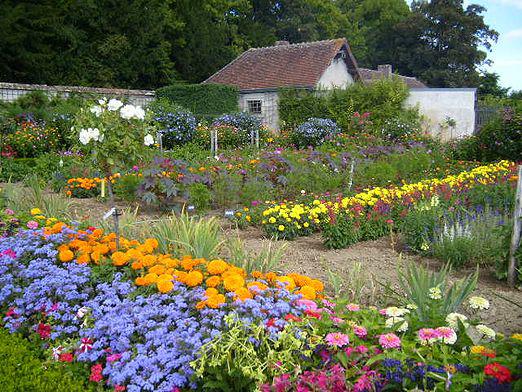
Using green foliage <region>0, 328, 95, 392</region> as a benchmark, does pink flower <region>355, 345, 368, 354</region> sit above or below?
above

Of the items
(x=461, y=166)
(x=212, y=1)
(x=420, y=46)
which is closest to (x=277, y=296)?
(x=461, y=166)

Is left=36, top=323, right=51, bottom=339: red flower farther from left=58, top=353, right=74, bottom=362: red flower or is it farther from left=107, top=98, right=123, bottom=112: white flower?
left=107, top=98, right=123, bottom=112: white flower

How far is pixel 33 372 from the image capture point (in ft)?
9.21

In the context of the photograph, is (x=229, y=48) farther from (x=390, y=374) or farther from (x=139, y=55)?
(x=390, y=374)

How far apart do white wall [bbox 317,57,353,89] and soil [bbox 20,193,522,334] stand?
17069 millimetres

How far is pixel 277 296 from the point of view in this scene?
301 cm

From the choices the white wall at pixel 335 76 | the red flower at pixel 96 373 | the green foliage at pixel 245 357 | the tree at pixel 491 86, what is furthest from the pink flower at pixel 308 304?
the tree at pixel 491 86

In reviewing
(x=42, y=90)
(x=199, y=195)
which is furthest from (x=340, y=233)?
(x=42, y=90)

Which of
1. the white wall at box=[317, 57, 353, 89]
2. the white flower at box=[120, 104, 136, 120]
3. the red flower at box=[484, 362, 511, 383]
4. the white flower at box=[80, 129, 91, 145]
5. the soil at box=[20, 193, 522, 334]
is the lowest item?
the soil at box=[20, 193, 522, 334]

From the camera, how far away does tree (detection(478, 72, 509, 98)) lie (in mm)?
42875

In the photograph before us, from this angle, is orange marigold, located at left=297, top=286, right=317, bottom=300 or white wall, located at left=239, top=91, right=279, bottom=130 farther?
white wall, located at left=239, top=91, right=279, bottom=130

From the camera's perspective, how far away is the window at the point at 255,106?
77.8 ft

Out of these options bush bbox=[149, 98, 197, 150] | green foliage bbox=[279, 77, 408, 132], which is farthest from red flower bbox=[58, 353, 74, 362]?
green foliage bbox=[279, 77, 408, 132]

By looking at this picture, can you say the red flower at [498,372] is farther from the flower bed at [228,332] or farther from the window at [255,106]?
the window at [255,106]
